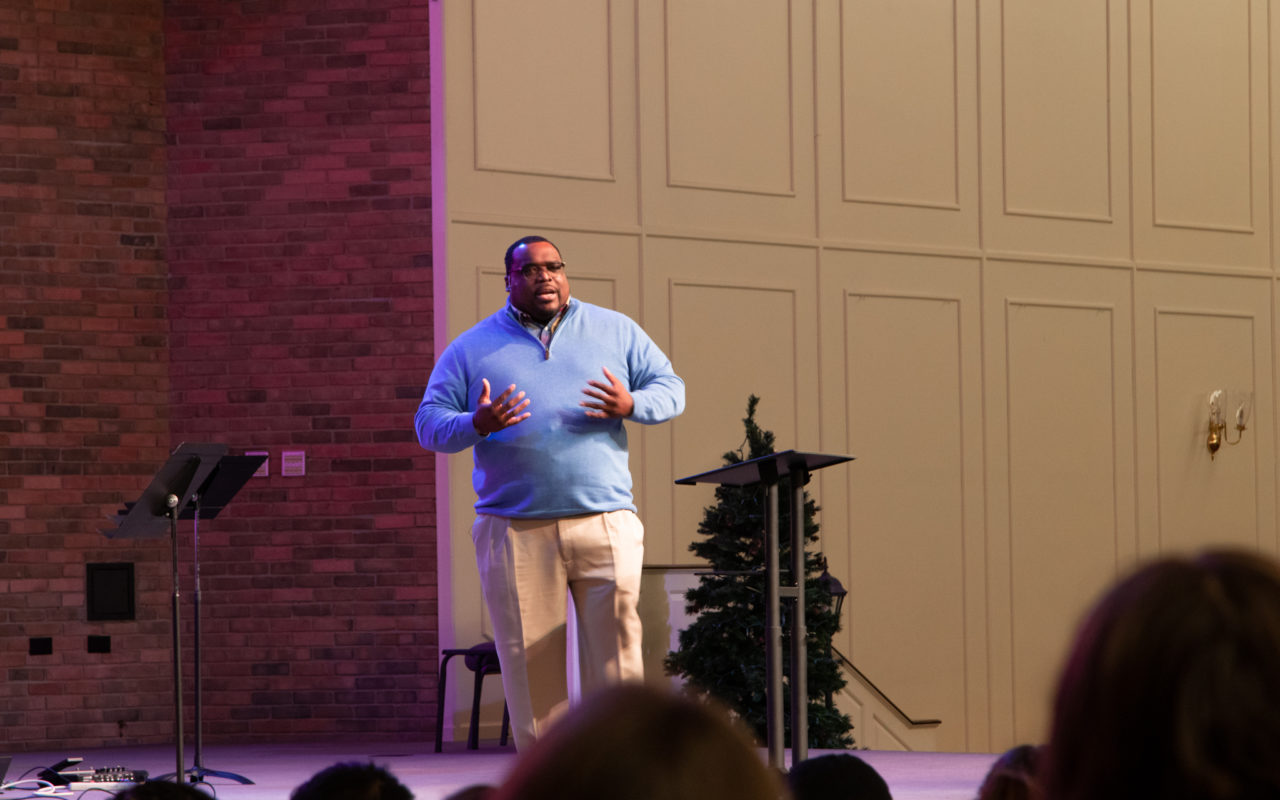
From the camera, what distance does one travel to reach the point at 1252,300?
31.1 feet

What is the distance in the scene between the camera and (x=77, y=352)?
24.5 ft

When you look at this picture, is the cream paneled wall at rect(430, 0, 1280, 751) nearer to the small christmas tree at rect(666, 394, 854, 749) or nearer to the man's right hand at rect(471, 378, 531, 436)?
the small christmas tree at rect(666, 394, 854, 749)

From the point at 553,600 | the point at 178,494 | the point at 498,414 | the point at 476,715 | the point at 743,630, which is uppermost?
the point at 498,414

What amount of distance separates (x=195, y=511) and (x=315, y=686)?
2.63 metres

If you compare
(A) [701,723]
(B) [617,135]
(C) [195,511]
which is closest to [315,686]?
(C) [195,511]

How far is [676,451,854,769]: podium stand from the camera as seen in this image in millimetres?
3729

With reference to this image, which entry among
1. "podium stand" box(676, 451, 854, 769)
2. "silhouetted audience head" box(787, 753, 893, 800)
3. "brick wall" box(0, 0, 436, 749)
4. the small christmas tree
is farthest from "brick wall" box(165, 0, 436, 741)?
"silhouetted audience head" box(787, 753, 893, 800)

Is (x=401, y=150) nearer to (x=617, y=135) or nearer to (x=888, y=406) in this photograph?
(x=617, y=135)

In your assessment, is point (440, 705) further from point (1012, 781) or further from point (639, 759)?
point (639, 759)

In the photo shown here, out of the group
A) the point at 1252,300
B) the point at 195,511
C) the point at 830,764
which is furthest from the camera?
the point at 1252,300

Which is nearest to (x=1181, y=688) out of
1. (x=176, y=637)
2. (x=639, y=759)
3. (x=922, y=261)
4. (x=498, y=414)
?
(x=639, y=759)

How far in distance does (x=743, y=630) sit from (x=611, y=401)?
86.1 inches

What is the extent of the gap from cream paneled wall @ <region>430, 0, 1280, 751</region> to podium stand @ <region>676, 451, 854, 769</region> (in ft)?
12.4

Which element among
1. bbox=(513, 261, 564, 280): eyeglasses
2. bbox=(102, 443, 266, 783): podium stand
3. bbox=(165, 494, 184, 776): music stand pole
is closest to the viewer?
bbox=(513, 261, 564, 280): eyeglasses
